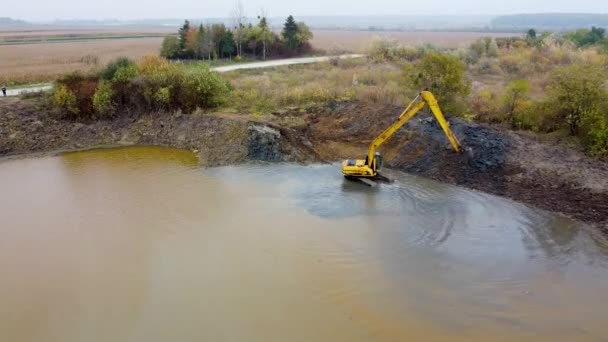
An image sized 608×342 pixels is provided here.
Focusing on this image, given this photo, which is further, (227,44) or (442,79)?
(227,44)

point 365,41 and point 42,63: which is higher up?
point 365,41

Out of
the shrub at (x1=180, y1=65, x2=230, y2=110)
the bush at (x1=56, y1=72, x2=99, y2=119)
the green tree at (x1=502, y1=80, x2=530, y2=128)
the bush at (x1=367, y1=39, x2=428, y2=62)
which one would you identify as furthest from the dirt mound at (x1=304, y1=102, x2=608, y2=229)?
the bush at (x1=367, y1=39, x2=428, y2=62)

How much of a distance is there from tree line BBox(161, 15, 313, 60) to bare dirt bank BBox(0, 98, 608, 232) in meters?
19.2

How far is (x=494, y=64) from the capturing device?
126 ft

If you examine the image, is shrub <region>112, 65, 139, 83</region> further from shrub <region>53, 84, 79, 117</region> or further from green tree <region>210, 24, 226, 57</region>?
green tree <region>210, 24, 226, 57</region>

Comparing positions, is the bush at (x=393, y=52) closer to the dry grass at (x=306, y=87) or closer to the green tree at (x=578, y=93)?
the dry grass at (x=306, y=87)

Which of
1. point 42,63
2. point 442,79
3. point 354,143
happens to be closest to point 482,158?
point 442,79

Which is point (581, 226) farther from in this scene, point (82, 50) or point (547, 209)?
point (82, 50)

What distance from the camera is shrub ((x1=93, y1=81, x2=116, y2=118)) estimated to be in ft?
79.5

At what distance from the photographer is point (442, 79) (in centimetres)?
2167

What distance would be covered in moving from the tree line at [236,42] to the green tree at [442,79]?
77.1ft

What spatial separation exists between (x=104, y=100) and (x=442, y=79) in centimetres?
1664

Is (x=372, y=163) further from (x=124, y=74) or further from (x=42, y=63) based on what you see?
(x=42, y=63)

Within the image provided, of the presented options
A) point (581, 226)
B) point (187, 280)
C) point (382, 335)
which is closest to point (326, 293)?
point (382, 335)
